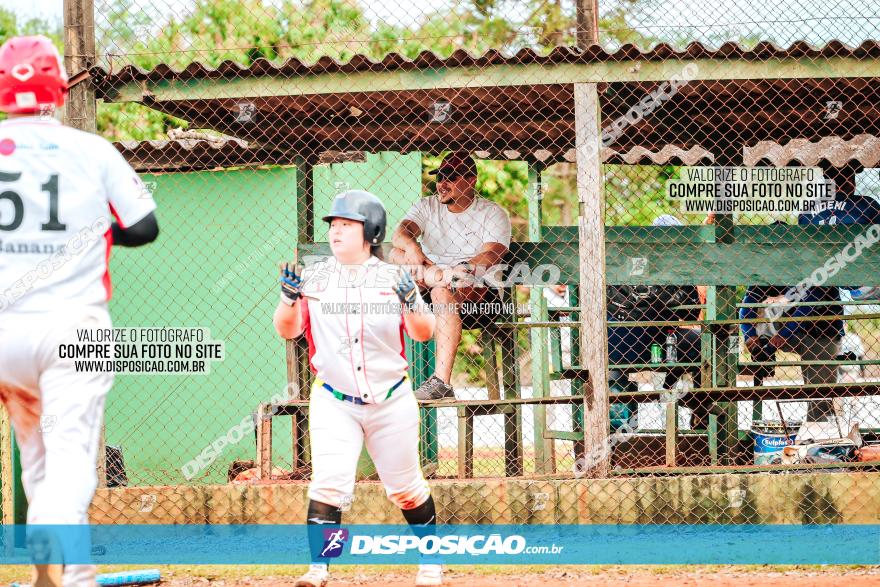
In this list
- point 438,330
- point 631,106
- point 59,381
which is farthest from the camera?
point 631,106

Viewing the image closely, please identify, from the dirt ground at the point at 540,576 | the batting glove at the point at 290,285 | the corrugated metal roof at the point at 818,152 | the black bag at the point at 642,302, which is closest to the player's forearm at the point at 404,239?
the black bag at the point at 642,302

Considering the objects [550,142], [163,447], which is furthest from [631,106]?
[163,447]

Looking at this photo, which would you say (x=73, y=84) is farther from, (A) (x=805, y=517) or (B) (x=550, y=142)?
(A) (x=805, y=517)

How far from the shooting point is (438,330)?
718 cm

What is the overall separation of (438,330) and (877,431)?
3.67 m

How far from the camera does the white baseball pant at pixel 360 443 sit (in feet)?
16.6

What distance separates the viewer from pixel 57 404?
3713 mm

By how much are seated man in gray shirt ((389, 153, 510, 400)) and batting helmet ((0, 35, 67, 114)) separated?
3.52m

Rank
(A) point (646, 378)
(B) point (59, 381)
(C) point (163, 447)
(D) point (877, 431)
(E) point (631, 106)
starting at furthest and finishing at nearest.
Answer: (A) point (646, 378) → (C) point (163, 447) → (D) point (877, 431) → (E) point (631, 106) → (B) point (59, 381)

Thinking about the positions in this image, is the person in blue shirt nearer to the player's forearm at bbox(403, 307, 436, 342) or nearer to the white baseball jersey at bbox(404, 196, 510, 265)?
the white baseball jersey at bbox(404, 196, 510, 265)

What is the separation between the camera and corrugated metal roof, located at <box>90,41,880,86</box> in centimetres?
660

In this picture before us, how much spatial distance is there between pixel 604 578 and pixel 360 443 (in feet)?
5.31

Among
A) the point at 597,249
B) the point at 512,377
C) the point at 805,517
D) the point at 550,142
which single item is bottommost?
the point at 805,517

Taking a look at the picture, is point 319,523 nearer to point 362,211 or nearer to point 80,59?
point 362,211
